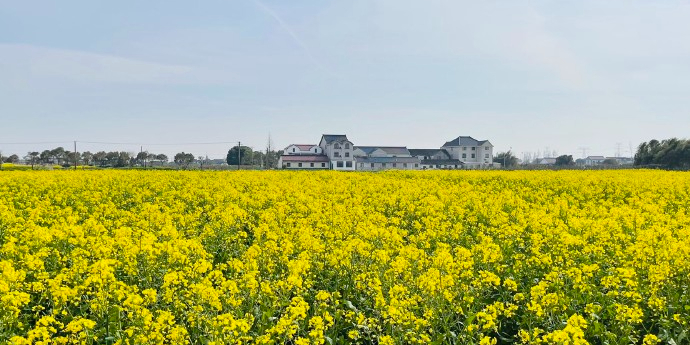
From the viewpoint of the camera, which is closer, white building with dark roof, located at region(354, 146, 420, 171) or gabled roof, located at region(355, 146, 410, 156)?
white building with dark roof, located at region(354, 146, 420, 171)

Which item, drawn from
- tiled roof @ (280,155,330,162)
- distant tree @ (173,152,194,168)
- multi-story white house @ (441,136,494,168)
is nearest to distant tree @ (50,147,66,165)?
distant tree @ (173,152,194,168)

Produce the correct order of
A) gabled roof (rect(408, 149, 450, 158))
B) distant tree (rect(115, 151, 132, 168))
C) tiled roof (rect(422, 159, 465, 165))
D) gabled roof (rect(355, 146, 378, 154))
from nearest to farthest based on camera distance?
distant tree (rect(115, 151, 132, 168)), tiled roof (rect(422, 159, 465, 165)), gabled roof (rect(355, 146, 378, 154)), gabled roof (rect(408, 149, 450, 158))

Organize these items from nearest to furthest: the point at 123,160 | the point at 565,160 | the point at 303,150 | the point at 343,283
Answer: the point at 343,283
the point at 123,160
the point at 565,160
the point at 303,150

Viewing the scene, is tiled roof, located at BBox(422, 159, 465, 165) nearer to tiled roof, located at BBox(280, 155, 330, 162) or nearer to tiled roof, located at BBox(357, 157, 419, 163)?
tiled roof, located at BBox(357, 157, 419, 163)

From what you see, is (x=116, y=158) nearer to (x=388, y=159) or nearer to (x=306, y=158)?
(x=306, y=158)

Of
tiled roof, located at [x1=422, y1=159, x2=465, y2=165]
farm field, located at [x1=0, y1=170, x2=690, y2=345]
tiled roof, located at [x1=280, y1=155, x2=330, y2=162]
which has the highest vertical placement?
tiled roof, located at [x1=280, y1=155, x2=330, y2=162]

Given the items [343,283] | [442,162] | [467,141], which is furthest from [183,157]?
[343,283]

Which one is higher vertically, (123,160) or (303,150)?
(303,150)

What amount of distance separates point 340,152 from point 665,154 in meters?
52.8

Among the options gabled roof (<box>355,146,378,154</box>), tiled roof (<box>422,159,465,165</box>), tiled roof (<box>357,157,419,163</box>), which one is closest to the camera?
tiled roof (<box>357,157,419,163</box>)

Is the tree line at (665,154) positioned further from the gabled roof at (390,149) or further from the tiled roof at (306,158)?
the tiled roof at (306,158)

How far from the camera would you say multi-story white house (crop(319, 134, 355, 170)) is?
9438 cm

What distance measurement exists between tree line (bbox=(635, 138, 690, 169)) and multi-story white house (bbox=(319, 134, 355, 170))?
4654cm

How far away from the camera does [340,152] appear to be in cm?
9581
